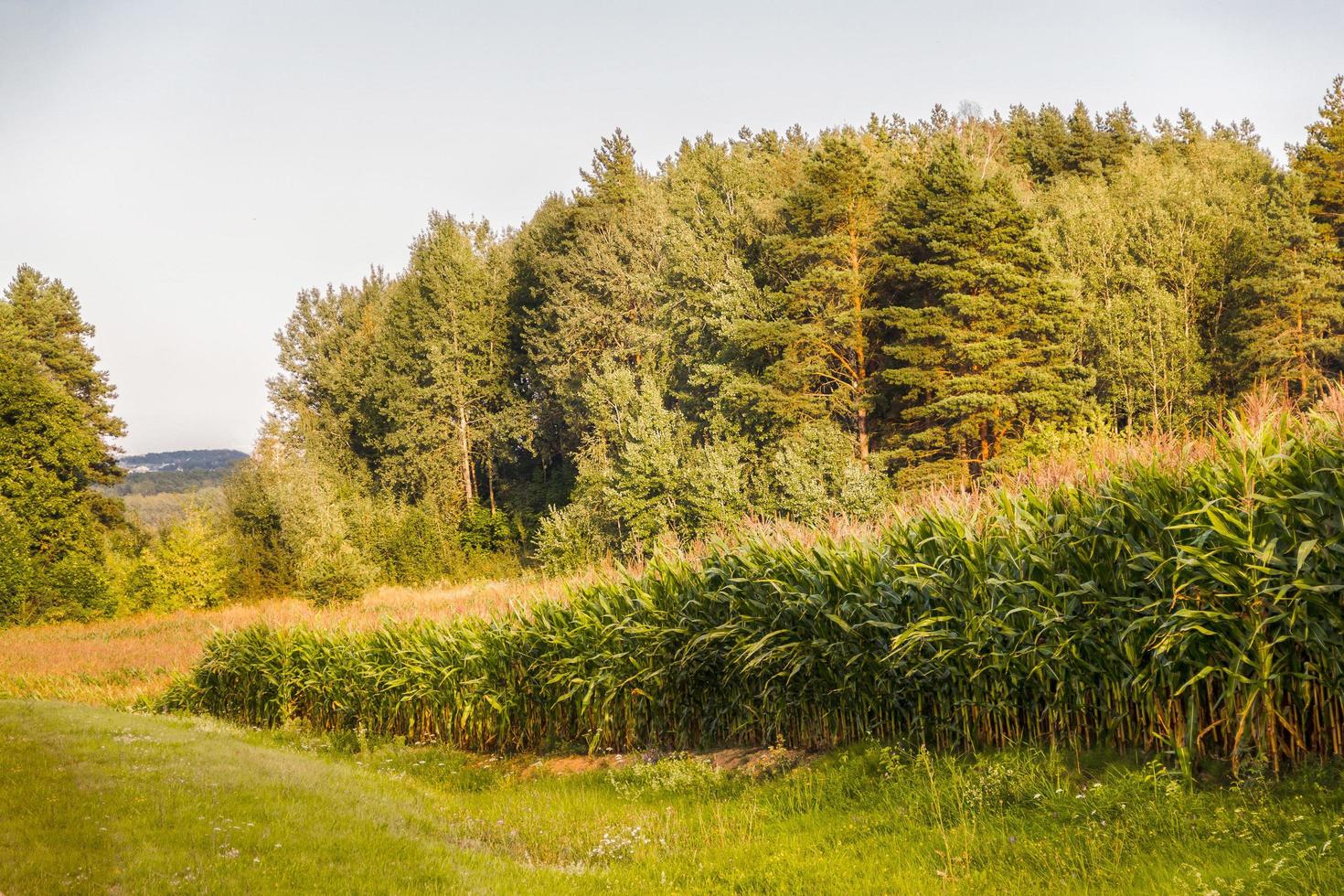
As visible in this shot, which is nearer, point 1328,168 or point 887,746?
point 887,746

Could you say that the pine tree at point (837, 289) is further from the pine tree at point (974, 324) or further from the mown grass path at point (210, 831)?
the mown grass path at point (210, 831)

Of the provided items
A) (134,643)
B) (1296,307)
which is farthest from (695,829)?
(1296,307)

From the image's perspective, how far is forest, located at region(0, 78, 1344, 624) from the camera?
32.9m

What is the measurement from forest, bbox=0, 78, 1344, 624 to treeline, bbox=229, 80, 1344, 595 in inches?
6.7

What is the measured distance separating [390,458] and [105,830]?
53.6 meters

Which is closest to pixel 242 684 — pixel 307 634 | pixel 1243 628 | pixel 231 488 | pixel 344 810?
pixel 307 634

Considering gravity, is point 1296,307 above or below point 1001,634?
above

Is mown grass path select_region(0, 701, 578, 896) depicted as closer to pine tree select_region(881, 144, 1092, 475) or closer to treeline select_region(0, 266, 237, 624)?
pine tree select_region(881, 144, 1092, 475)

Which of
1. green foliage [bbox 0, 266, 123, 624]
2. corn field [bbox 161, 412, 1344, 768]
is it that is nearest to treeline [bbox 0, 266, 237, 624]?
green foliage [bbox 0, 266, 123, 624]

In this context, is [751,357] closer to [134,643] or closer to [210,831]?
[134,643]

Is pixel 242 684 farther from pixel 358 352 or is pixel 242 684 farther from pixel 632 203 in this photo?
pixel 358 352

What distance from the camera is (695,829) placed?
6.66 meters

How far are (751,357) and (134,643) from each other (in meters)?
26.2

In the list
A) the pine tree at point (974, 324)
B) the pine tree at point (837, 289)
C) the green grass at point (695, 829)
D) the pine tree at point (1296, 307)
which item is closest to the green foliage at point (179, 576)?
the pine tree at point (837, 289)
